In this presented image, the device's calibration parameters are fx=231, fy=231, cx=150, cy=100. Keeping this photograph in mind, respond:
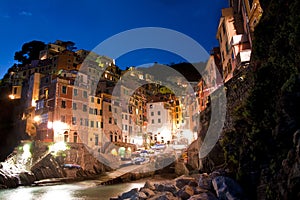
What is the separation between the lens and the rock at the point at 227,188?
8.51 m

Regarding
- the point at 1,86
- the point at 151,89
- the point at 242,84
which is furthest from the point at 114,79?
the point at 242,84

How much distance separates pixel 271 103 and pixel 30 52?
7463 centimetres

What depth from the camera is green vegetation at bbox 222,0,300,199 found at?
7.14 meters

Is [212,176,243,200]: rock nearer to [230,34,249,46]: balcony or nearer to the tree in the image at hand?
[230,34,249,46]: balcony

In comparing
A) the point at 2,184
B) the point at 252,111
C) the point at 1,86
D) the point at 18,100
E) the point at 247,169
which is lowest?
the point at 2,184

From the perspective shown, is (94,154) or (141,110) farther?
(141,110)

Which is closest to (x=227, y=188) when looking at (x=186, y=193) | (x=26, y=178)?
(x=186, y=193)

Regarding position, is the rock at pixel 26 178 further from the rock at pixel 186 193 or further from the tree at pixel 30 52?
the tree at pixel 30 52

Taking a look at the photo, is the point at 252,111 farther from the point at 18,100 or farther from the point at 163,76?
the point at 163,76

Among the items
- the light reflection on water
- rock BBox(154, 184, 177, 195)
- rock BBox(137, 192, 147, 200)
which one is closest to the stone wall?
rock BBox(154, 184, 177, 195)

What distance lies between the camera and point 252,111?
9.13 meters

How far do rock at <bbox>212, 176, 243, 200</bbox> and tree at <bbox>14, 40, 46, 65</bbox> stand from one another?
233 feet

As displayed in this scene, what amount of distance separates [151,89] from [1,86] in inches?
1704

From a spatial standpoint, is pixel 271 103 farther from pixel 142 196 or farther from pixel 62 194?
pixel 62 194
